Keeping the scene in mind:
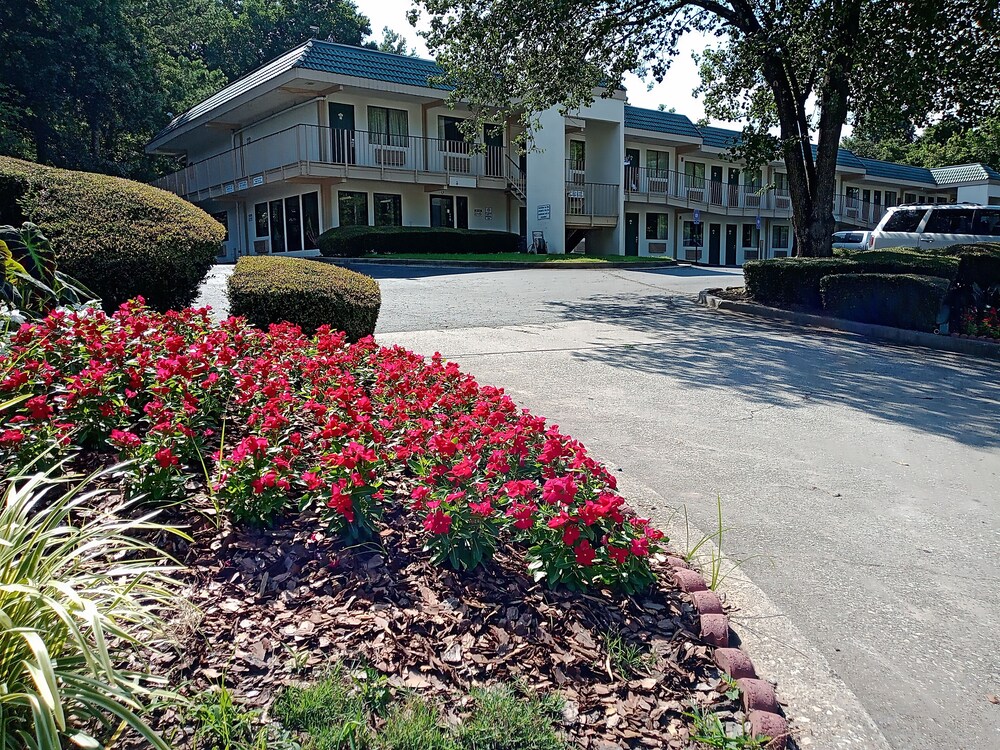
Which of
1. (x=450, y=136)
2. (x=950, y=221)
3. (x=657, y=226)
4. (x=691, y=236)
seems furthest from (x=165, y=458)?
(x=691, y=236)

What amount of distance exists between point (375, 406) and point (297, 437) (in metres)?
1.10

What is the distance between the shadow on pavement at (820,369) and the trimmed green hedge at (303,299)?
2.77 metres

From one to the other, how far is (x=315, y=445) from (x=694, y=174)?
37.1 m

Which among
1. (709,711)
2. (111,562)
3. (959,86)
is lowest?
(709,711)

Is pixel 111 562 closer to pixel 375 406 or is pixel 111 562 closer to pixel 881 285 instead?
pixel 375 406

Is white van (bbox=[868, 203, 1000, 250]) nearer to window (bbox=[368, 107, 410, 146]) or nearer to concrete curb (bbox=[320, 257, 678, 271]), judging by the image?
concrete curb (bbox=[320, 257, 678, 271])

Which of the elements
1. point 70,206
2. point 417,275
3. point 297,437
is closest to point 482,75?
point 417,275

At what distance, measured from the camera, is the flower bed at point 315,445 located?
127 inches

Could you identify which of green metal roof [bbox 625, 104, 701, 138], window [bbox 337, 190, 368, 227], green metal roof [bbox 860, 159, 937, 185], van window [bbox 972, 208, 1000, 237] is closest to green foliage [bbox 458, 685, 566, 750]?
van window [bbox 972, 208, 1000, 237]

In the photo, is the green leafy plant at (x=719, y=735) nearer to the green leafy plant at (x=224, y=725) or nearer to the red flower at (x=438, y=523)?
the red flower at (x=438, y=523)

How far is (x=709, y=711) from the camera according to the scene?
2.64m

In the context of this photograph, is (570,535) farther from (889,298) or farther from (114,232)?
(889,298)

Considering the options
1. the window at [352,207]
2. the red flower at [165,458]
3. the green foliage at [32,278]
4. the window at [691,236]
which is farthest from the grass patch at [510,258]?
the red flower at [165,458]

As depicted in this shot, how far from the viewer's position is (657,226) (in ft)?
119
